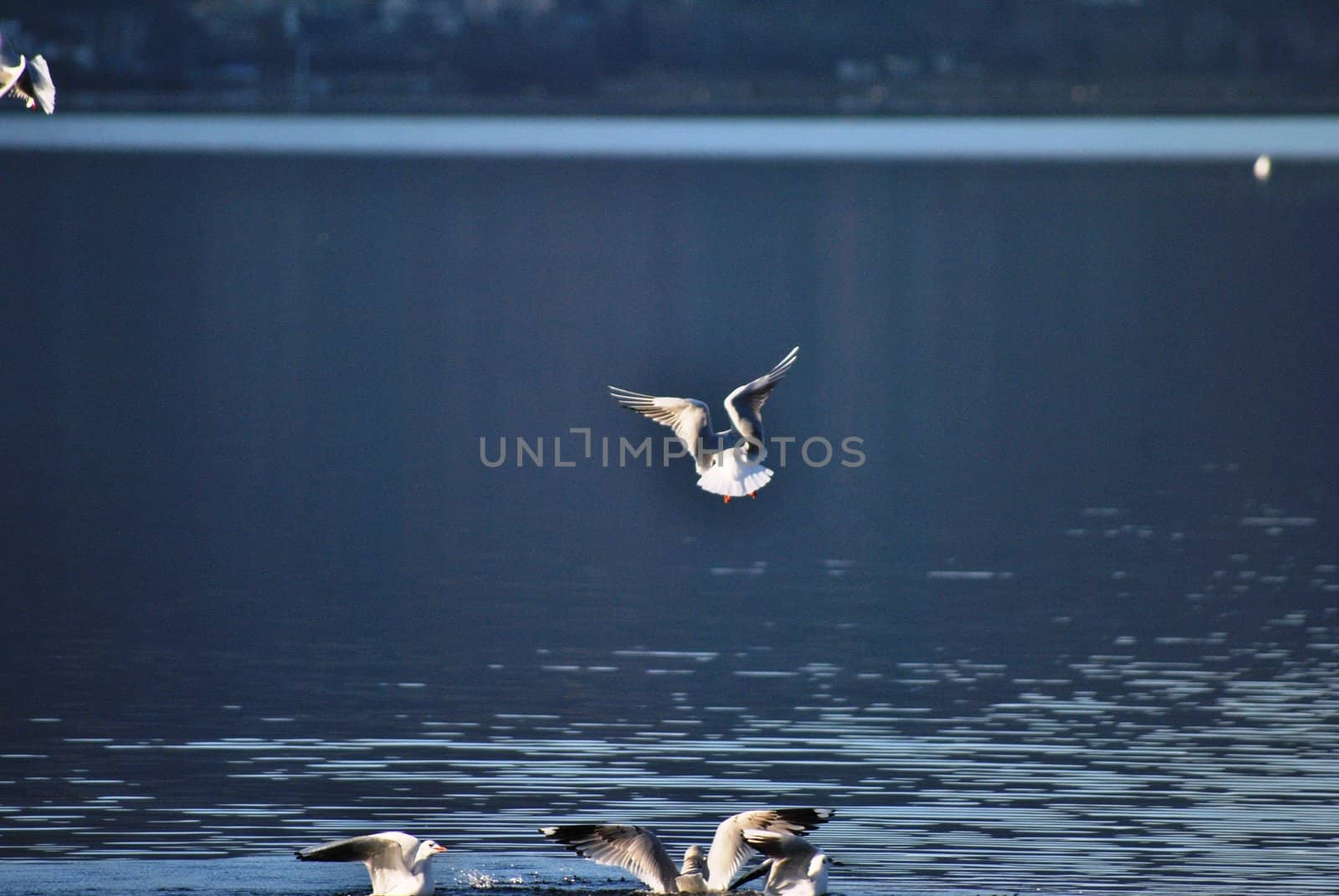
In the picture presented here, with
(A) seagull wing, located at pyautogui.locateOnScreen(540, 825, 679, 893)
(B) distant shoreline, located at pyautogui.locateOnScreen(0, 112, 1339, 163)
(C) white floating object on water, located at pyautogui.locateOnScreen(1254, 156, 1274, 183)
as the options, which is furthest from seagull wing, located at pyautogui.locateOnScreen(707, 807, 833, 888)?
(B) distant shoreline, located at pyautogui.locateOnScreen(0, 112, 1339, 163)

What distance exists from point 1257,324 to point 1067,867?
39.2 metres

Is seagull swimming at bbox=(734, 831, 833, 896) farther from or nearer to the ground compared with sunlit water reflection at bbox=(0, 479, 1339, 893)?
farther from the ground

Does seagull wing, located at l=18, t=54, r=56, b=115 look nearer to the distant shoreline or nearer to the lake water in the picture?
the lake water

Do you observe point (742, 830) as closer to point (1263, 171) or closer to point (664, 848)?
point (664, 848)

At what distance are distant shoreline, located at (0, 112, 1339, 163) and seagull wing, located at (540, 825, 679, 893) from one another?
128 m

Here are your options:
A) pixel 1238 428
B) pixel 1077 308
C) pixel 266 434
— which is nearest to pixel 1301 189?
pixel 1077 308

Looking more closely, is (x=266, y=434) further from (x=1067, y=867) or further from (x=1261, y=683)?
(x=1067, y=867)

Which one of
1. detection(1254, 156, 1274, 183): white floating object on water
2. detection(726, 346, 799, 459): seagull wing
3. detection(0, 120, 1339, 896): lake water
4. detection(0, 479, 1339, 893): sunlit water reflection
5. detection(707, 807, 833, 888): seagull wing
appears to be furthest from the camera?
detection(1254, 156, 1274, 183): white floating object on water

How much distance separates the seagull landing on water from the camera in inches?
742

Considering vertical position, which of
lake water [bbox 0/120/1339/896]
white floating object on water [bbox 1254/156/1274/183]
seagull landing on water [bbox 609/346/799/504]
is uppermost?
seagull landing on water [bbox 609/346/799/504]

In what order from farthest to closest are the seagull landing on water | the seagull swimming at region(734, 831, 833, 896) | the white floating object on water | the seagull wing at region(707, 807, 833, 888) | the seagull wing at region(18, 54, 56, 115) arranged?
the white floating object on water → the seagull landing on water → the seagull wing at region(18, 54, 56, 115) → the seagull wing at region(707, 807, 833, 888) → the seagull swimming at region(734, 831, 833, 896)

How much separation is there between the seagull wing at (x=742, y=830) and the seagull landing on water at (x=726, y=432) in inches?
132

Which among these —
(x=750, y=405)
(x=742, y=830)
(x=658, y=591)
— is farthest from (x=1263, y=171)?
(x=742, y=830)

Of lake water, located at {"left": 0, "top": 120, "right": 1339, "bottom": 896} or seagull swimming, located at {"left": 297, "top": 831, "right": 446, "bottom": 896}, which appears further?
lake water, located at {"left": 0, "top": 120, "right": 1339, "bottom": 896}
